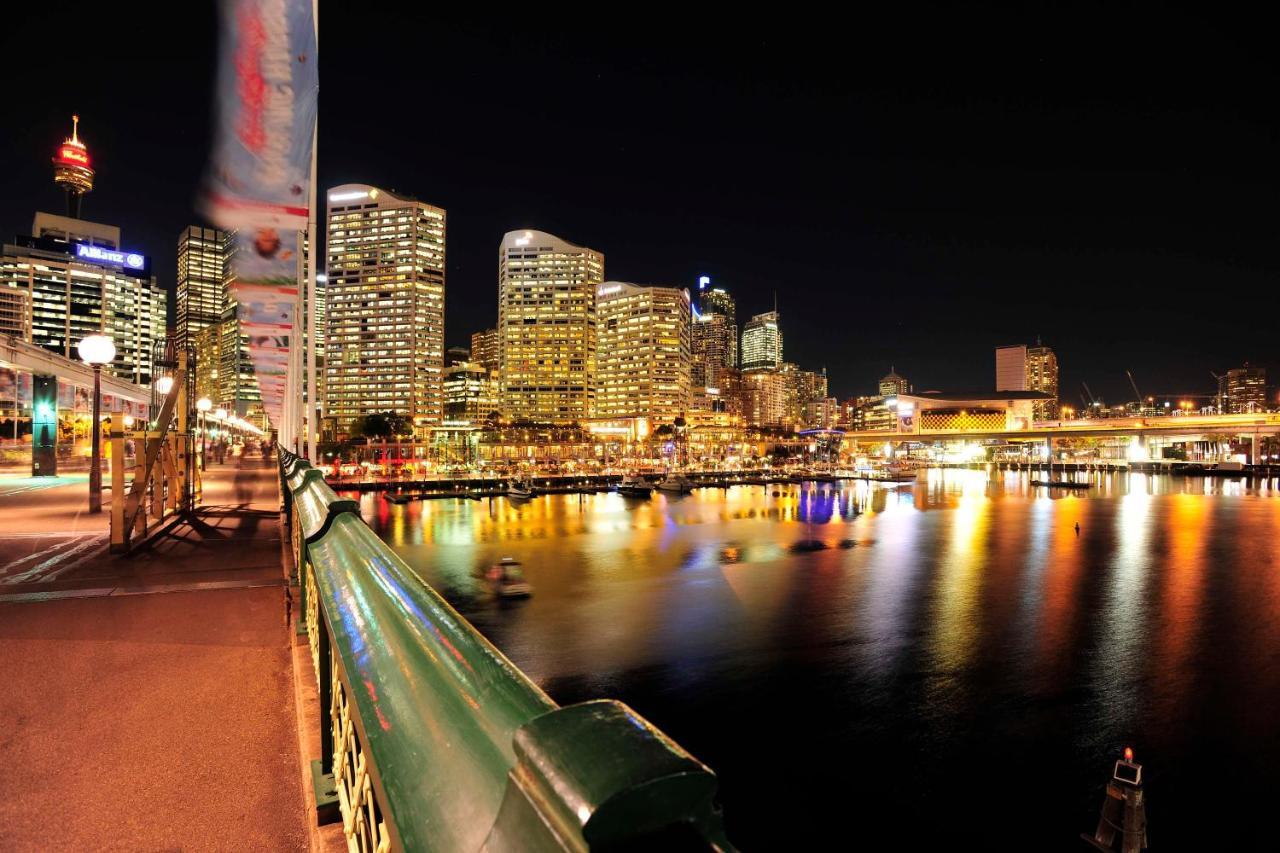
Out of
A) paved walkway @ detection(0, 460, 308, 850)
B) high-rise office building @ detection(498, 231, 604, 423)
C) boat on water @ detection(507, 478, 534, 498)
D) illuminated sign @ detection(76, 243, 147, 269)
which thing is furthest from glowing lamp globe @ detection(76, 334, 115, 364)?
high-rise office building @ detection(498, 231, 604, 423)

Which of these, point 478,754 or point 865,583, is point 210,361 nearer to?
point 865,583

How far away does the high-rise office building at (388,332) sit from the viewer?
155 meters

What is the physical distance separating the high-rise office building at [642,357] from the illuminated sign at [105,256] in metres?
105

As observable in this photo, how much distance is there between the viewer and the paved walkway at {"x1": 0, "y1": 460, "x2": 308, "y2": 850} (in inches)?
126

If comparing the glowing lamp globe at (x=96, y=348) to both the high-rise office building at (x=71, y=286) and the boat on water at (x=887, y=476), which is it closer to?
the high-rise office building at (x=71, y=286)

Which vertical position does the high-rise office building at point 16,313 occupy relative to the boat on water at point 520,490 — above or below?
above

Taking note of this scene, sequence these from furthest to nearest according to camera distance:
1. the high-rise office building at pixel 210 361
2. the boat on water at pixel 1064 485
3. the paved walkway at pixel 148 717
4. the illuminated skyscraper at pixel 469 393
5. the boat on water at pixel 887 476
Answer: the illuminated skyscraper at pixel 469 393 → the boat on water at pixel 887 476 → the boat on water at pixel 1064 485 → the high-rise office building at pixel 210 361 → the paved walkway at pixel 148 717

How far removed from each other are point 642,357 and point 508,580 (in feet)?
508

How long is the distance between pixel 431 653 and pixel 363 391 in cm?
17902

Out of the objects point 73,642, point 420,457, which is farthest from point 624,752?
point 420,457

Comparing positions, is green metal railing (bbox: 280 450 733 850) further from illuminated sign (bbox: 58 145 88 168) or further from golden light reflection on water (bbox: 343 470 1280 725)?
illuminated sign (bbox: 58 145 88 168)

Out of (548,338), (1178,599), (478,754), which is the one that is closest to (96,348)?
Result: (478,754)

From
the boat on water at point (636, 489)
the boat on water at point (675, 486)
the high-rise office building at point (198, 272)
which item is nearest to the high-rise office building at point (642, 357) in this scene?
the boat on water at point (675, 486)

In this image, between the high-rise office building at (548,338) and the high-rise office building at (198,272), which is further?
the high-rise office building at (548,338)
